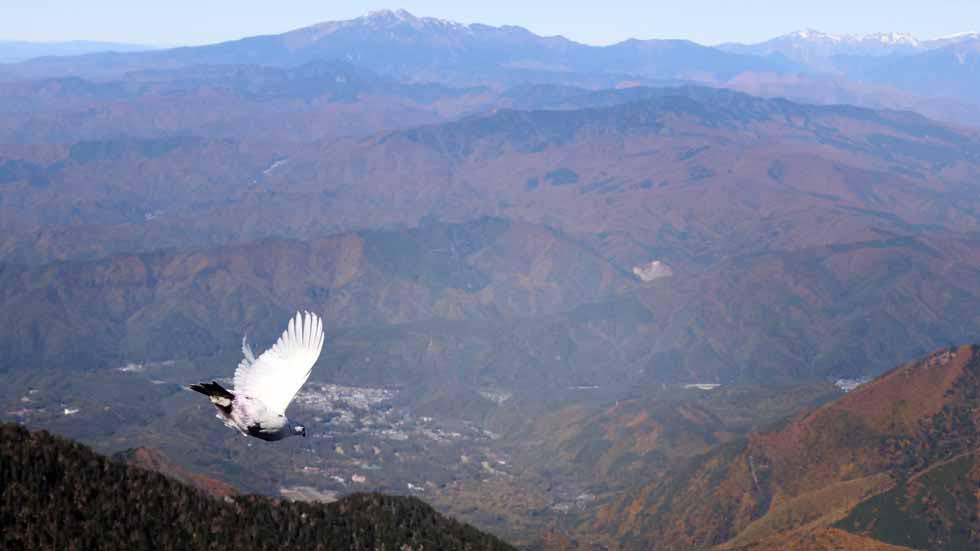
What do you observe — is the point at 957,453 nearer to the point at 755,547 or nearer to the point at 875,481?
the point at 875,481

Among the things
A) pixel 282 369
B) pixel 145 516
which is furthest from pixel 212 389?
pixel 145 516

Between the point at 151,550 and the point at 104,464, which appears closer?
the point at 151,550

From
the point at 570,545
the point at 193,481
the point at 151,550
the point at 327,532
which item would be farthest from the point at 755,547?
the point at 151,550

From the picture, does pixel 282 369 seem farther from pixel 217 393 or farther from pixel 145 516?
pixel 145 516

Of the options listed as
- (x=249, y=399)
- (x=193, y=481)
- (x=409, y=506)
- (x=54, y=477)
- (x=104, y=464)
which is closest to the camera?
(x=249, y=399)

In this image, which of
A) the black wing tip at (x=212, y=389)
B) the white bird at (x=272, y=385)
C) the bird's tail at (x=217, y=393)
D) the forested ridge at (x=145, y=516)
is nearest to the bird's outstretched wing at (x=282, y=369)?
the white bird at (x=272, y=385)
